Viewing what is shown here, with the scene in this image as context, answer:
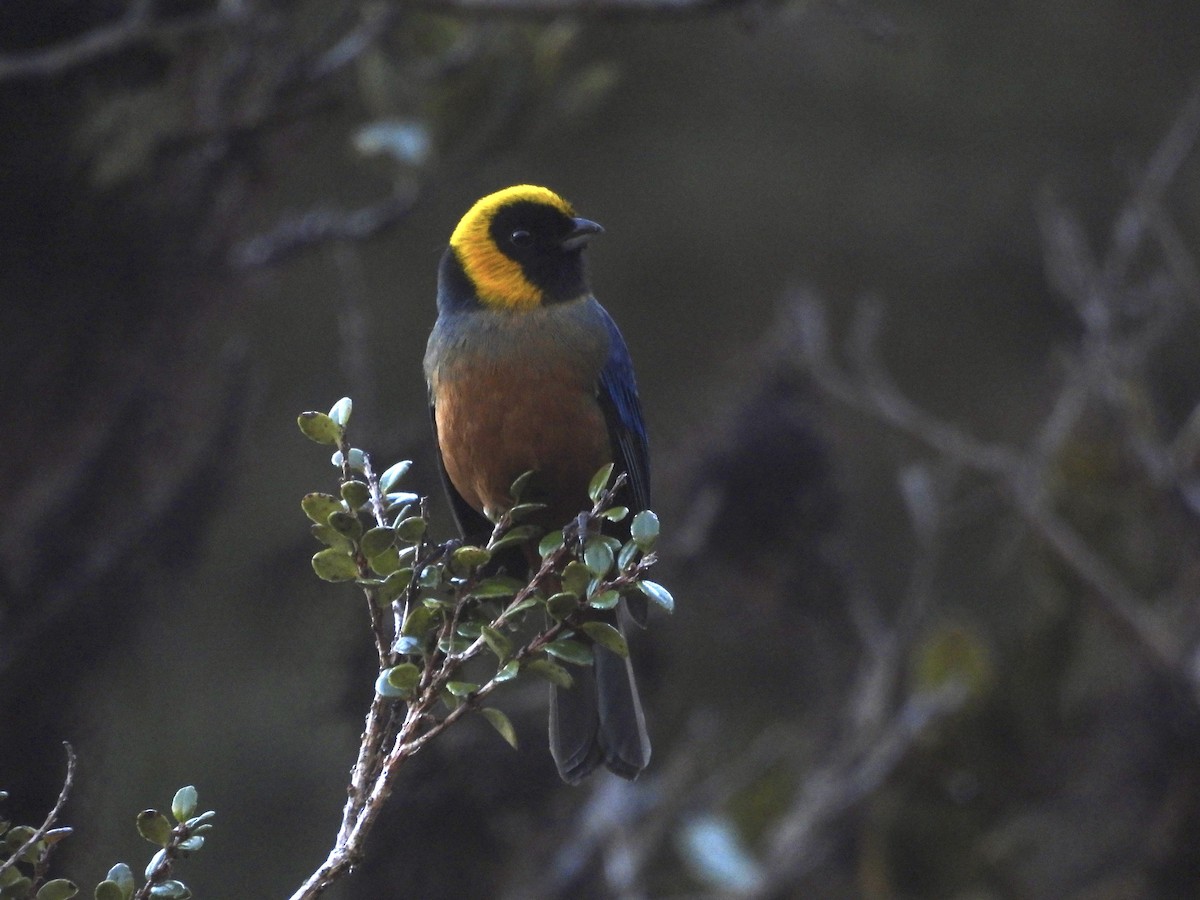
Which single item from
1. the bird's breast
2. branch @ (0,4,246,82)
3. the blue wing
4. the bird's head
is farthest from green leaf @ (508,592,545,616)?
branch @ (0,4,246,82)

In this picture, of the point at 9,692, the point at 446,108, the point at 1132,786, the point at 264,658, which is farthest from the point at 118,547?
the point at 264,658

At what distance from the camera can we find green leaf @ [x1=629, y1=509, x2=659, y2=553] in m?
1.66

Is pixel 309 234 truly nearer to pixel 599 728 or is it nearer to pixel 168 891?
pixel 599 728

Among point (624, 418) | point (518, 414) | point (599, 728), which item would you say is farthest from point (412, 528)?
point (624, 418)

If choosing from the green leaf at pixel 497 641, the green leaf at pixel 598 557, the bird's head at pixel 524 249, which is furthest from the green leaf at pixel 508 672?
the bird's head at pixel 524 249

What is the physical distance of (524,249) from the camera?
3043 mm

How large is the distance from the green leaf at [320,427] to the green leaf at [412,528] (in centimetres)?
15

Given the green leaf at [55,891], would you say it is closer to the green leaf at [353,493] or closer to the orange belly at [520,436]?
the green leaf at [353,493]

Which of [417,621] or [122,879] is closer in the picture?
[122,879]

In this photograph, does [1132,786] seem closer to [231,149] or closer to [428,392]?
[428,392]

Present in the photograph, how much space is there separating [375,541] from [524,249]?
4.98 feet

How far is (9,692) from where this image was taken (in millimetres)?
2982

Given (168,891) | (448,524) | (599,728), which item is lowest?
(448,524)

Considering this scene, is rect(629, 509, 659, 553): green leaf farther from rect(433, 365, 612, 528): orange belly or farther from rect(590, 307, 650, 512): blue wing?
rect(590, 307, 650, 512): blue wing
